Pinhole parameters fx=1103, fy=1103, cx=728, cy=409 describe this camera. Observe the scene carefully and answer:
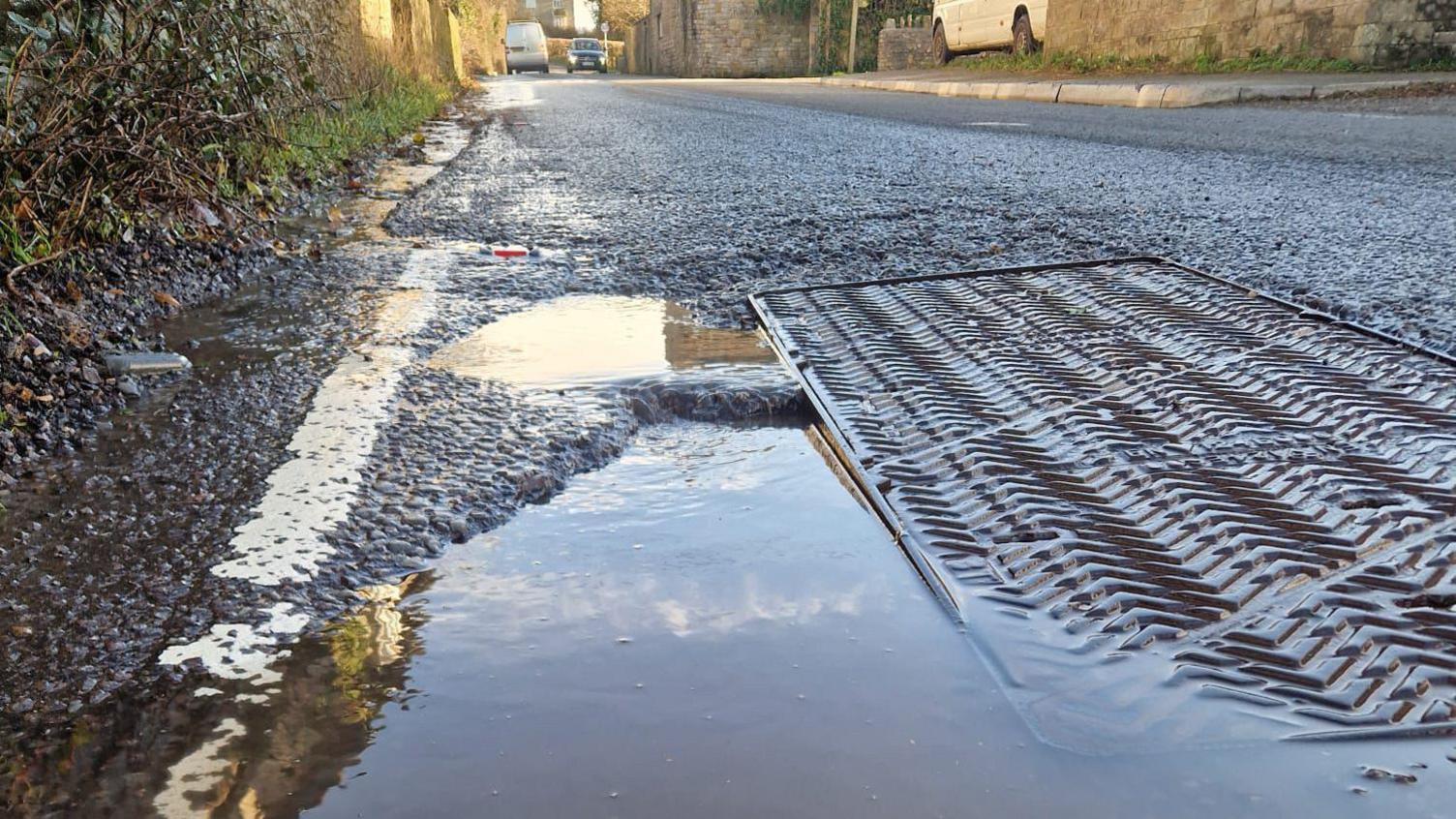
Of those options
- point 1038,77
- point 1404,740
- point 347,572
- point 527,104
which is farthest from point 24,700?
point 1038,77

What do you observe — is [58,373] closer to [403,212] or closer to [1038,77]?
[403,212]

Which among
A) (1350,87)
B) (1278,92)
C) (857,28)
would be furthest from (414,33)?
(857,28)

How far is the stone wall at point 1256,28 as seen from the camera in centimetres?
1259

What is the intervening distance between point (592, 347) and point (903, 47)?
27.6m

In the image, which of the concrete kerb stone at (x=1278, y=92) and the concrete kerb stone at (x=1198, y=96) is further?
the concrete kerb stone at (x=1198, y=96)

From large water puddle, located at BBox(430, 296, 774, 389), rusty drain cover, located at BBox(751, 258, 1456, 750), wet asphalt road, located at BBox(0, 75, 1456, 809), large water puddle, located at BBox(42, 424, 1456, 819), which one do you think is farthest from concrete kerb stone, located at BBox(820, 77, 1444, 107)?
large water puddle, located at BBox(42, 424, 1456, 819)

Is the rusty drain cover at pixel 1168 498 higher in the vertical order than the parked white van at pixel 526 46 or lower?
lower

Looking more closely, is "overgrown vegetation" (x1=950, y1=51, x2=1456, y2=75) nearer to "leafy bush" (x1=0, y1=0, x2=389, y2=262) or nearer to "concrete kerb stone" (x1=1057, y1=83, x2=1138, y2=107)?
"concrete kerb stone" (x1=1057, y1=83, x2=1138, y2=107)

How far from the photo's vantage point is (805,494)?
5.78ft

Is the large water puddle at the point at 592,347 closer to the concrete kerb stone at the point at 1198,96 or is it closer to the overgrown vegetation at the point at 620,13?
the concrete kerb stone at the point at 1198,96

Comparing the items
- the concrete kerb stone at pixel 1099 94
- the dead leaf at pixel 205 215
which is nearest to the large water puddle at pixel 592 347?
the dead leaf at pixel 205 215

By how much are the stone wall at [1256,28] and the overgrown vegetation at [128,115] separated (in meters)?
12.8

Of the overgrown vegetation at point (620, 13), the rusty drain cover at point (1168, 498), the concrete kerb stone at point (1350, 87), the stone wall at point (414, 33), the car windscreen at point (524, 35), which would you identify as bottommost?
the rusty drain cover at point (1168, 498)

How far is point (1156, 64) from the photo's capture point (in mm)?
17125
